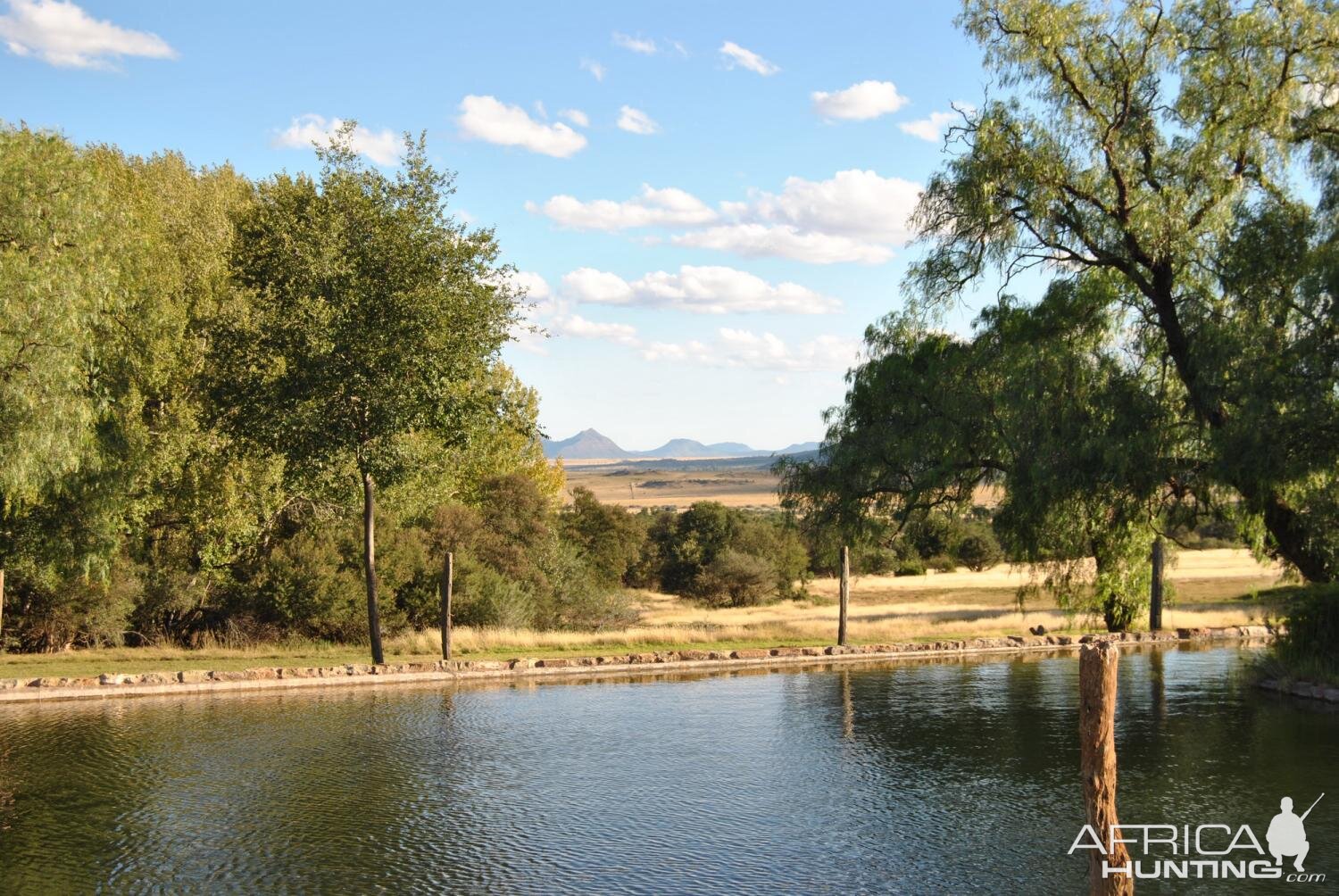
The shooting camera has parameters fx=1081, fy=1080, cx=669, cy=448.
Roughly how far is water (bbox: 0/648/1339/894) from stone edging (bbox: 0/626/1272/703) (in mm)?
975

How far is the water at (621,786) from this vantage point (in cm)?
1050

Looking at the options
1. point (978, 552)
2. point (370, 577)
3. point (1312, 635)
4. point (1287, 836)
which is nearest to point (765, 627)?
point (370, 577)

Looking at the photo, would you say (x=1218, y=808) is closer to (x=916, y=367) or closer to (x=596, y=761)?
(x=596, y=761)

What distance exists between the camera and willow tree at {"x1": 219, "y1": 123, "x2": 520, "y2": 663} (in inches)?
890

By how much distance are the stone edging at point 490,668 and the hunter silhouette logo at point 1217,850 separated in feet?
21.7

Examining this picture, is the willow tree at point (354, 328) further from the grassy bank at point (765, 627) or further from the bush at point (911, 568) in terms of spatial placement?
the bush at point (911, 568)

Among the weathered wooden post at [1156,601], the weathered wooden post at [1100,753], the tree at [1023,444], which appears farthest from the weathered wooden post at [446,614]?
the weathered wooden post at [1156,601]

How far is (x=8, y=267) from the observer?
21703mm

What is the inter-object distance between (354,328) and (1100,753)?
18451mm

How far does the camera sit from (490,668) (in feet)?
80.6

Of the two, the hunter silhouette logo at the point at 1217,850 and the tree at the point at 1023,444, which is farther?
the tree at the point at 1023,444

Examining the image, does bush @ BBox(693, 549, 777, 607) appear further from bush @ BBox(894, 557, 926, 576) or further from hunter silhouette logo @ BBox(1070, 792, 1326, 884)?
hunter silhouette logo @ BBox(1070, 792, 1326, 884)

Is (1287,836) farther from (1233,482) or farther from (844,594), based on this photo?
(844,594)

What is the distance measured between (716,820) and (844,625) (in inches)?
666
